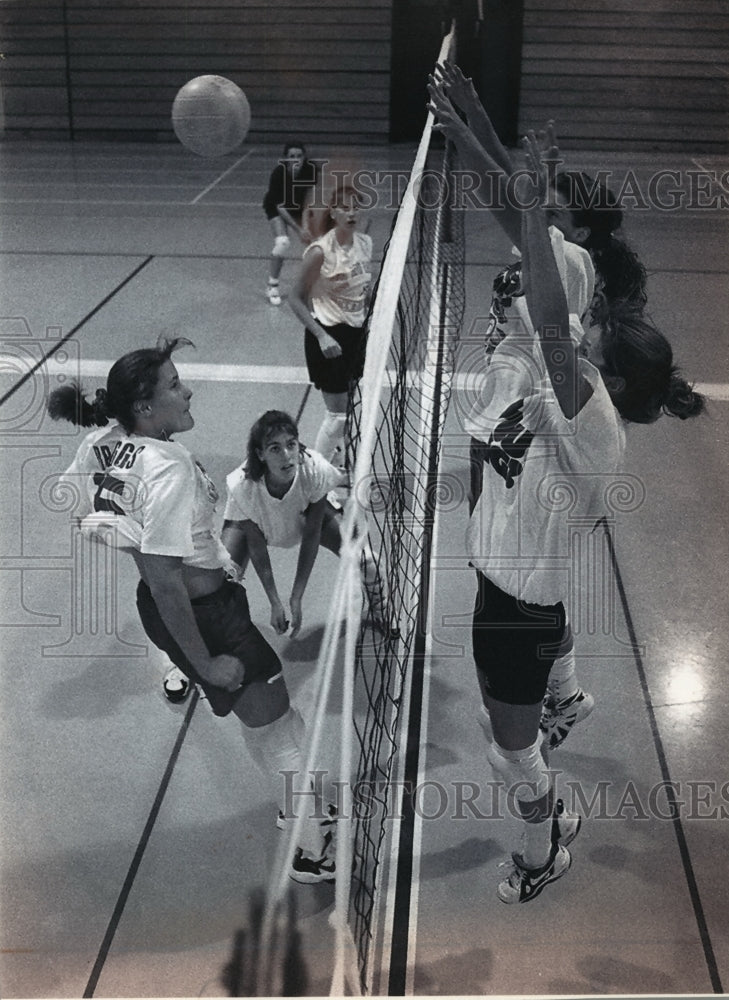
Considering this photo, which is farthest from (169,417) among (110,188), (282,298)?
(282,298)

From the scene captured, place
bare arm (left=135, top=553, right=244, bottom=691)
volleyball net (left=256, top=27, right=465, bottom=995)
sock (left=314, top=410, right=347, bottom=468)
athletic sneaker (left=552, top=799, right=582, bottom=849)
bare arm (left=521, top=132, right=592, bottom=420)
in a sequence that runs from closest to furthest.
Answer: bare arm (left=521, top=132, right=592, bottom=420), volleyball net (left=256, top=27, right=465, bottom=995), bare arm (left=135, top=553, right=244, bottom=691), athletic sneaker (left=552, top=799, right=582, bottom=849), sock (left=314, top=410, right=347, bottom=468)

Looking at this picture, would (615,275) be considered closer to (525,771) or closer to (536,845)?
Result: (525,771)

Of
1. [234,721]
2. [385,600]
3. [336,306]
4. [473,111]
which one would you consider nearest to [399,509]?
[385,600]

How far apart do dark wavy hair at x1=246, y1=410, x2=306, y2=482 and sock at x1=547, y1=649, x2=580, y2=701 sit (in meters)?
0.74

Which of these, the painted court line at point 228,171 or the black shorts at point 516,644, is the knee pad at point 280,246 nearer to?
the painted court line at point 228,171

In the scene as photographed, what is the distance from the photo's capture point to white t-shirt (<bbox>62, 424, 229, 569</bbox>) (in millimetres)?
1909

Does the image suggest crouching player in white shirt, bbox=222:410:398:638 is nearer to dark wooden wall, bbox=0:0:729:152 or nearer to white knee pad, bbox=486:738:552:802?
white knee pad, bbox=486:738:552:802

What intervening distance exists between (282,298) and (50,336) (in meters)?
0.60

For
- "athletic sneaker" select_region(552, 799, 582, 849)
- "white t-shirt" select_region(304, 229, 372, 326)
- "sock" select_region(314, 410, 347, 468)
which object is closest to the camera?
"athletic sneaker" select_region(552, 799, 582, 849)

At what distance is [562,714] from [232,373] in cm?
122

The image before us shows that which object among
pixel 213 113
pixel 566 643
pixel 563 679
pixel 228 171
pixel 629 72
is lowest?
pixel 563 679

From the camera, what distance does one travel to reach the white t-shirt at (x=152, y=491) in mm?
1909

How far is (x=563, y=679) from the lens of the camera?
2.30m

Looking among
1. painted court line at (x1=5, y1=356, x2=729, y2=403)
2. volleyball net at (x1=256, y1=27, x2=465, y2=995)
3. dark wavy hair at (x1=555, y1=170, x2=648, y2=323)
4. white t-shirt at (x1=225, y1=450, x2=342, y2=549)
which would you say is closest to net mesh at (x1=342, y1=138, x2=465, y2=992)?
volleyball net at (x1=256, y1=27, x2=465, y2=995)
